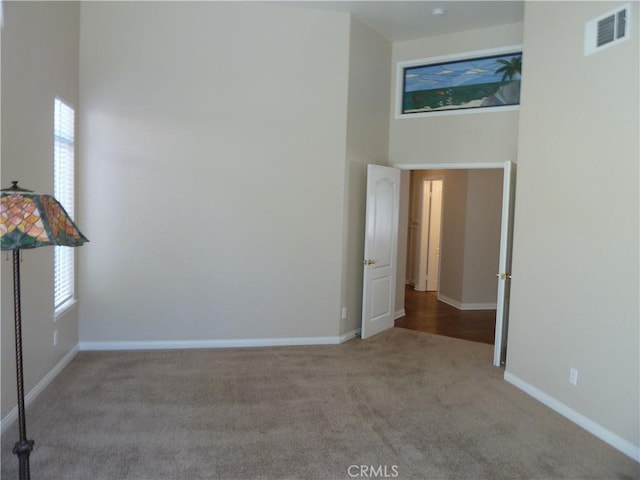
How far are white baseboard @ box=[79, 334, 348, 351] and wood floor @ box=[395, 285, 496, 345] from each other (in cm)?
149

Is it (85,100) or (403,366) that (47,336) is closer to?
(85,100)

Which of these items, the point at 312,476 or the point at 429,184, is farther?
the point at 429,184

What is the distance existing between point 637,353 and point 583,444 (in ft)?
2.35

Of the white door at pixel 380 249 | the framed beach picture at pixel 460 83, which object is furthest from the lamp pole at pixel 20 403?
the framed beach picture at pixel 460 83

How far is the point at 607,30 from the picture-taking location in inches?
126

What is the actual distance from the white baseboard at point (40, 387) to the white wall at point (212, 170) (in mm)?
370

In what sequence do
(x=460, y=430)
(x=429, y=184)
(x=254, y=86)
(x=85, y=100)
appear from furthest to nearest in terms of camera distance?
(x=429, y=184), (x=254, y=86), (x=85, y=100), (x=460, y=430)

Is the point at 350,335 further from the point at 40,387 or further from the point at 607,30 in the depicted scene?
the point at 607,30

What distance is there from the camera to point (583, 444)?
3115 millimetres

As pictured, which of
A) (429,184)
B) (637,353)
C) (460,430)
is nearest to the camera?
(637,353)

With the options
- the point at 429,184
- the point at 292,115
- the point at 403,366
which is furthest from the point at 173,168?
the point at 429,184

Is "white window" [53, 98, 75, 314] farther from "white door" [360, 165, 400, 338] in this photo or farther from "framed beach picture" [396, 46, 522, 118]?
"framed beach picture" [396, 46, 522, 118]

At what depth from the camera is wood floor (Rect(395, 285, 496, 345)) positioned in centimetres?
588

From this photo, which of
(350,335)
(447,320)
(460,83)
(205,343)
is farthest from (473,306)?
(205,343)
